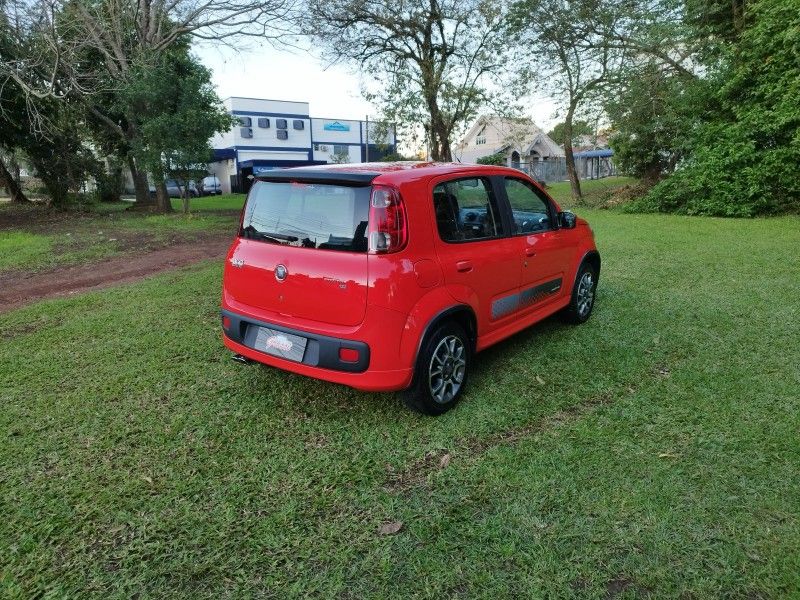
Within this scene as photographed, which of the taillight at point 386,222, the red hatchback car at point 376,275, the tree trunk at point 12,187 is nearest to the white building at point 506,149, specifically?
the tree trunk at point 12,187

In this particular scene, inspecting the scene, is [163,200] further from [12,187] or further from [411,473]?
[411,473]

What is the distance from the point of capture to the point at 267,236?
11.4 ft

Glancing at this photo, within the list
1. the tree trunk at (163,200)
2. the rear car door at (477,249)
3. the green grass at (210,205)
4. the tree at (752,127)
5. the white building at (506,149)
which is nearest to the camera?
the rear car door at (477,249)

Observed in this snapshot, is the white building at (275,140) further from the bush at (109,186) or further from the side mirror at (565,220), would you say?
the side mirror at (565,220)

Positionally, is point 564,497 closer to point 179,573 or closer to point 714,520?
point 714,520

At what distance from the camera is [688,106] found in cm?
1402

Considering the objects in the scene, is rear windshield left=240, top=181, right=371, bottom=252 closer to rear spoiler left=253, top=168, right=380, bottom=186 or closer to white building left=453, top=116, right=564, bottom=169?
rear spoiler left=253, top=168, right=380, bottom=186

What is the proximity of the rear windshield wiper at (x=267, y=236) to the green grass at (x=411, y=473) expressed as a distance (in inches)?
44.5

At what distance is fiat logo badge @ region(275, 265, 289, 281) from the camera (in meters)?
3.26

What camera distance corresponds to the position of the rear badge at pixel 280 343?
10.8 ft

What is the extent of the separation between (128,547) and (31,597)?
37 centimetres

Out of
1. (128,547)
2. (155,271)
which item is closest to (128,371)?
(128,547)

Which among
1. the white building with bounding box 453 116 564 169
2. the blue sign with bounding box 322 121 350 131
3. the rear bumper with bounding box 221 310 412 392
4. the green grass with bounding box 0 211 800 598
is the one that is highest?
the blue sign with bounding box 322 121 350 131

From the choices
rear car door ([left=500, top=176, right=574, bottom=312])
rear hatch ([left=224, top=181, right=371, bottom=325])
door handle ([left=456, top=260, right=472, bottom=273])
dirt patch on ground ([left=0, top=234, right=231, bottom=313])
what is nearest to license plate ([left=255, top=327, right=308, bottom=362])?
rear hatch ([left=224, top=181, right=371, bottom=325])
